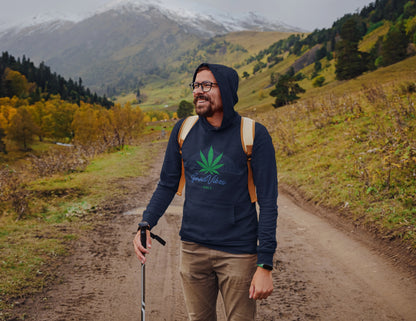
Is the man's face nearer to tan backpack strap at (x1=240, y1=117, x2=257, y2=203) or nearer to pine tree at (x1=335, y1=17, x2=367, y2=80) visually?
tan backpack strap at (x1=240, y1=117, x2=257, y2=203)

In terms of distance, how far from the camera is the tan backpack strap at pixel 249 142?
2111mm

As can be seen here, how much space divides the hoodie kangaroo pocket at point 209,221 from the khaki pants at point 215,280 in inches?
3.9

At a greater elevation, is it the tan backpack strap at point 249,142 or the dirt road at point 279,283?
the tan backpack strap at point 249,142

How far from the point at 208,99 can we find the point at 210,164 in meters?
0.48

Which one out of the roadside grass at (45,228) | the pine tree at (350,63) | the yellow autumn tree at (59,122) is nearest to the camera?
the roadside grass at (45,228)

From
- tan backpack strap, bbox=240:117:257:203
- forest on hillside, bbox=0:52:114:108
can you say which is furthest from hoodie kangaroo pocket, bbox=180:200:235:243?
forest on hillside, bbox=0:52:114:108

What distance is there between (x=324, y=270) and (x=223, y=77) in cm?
414

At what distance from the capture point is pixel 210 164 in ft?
7.06

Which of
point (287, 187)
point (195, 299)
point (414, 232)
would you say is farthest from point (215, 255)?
point (287, 187)

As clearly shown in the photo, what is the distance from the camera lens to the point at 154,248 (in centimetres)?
595

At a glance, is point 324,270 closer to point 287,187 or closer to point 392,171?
point 392,171

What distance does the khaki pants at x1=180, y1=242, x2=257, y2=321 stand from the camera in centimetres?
211

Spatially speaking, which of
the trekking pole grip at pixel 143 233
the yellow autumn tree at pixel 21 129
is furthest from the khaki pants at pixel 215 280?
the yellow autumn tree at pixel 21 129

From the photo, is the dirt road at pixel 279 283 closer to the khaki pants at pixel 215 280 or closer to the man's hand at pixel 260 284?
the khaki pants at pixel 215 280
